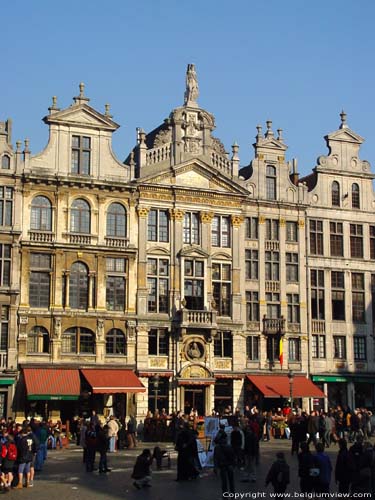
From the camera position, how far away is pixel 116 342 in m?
48.2

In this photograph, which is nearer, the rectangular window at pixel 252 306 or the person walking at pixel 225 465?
the person walking at pixel 225 465

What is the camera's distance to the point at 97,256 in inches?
1897

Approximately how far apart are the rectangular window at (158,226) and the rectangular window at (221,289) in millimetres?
3469

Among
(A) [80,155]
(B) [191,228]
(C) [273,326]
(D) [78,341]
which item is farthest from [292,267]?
(A) [80,155]

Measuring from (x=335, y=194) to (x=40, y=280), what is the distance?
19.8 m

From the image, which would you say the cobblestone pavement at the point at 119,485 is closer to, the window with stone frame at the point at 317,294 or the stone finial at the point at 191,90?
the window with stone frame at the point at 317,294

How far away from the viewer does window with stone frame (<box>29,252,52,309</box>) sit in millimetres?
46594

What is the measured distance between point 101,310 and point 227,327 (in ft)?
25.0

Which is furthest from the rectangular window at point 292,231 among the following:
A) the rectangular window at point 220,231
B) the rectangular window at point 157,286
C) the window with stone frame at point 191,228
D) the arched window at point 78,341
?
the arched window at point 78,341

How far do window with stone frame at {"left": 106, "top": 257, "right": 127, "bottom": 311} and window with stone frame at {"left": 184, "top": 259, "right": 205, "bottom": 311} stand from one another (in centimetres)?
367

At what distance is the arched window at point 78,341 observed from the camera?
46.9 meters

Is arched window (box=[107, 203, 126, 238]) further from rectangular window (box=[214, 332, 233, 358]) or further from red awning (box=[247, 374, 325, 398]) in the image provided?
red awning (box=[247, 374, 325, 398])

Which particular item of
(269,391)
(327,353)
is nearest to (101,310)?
(269,391)

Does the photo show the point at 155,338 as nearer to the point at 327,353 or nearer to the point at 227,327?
the point at 227,327
